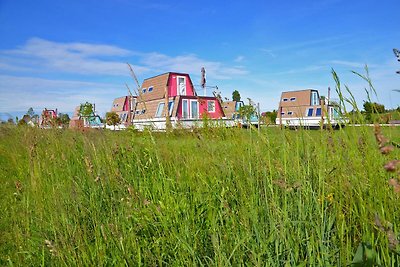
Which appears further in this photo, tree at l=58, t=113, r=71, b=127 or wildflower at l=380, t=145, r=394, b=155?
tree at l=58, t=113, r=71, b=127

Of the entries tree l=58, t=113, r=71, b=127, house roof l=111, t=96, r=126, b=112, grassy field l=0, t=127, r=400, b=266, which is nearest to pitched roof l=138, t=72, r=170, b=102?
house roof l=111, t=96, r=126, b=112

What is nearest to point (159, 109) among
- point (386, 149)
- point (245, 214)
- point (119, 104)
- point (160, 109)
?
point (160, 109)

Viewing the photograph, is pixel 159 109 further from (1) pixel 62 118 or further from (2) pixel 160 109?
(1) pixel 62 118

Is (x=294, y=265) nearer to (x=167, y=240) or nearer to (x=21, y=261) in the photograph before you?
(x=167, y=240)

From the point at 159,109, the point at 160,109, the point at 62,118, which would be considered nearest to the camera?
the point at 62,118

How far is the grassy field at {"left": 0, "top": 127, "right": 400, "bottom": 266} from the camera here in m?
1.16

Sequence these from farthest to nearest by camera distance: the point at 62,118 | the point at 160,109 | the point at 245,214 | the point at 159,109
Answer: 1. the point at 159,109
2. the point at 160,109
3. the point at 62,118
4. the point at 245,214

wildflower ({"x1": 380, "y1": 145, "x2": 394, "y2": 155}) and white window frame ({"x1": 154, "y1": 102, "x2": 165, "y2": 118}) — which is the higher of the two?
white window frame ({"x1": 154, "y1": 102, "x2": 165, "y2": 118})

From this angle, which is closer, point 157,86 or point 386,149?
point 386,149

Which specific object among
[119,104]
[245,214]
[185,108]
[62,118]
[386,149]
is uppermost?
[119,104]

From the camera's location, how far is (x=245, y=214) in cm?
134

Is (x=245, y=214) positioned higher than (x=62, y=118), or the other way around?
(x=62, y=118)

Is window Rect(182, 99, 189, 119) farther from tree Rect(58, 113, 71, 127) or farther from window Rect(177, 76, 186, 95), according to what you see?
tree Rect(58, 113, 71, 127)

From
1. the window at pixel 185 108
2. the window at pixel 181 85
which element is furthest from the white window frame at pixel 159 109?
the window at pixel 181 85
